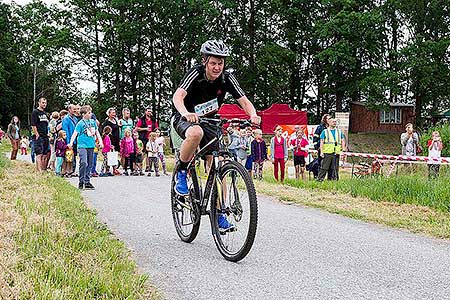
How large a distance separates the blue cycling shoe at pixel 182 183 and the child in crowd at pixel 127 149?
1061cm

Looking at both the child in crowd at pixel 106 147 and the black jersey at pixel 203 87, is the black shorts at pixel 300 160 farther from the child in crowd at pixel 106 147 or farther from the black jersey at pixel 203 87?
the black jersey at pixel 203 87

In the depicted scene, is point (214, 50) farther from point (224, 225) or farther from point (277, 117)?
point (277, 117)

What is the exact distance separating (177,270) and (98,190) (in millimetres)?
6871

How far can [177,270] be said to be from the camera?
490 centimetres

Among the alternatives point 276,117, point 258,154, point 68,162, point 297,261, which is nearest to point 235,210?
point 297,261

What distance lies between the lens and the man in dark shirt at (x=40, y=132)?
14.2 meters

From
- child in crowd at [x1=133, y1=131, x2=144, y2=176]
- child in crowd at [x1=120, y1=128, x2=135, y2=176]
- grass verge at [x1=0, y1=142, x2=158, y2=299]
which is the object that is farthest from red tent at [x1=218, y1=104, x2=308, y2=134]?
grass verge at [x1=0, y1=142, x2=158, y2=299]

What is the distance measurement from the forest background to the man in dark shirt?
34.4 m

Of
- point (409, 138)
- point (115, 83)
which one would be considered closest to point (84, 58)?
point (115, 83)

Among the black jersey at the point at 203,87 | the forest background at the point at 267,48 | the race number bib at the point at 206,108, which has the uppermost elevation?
the forest background at the point at 267,48

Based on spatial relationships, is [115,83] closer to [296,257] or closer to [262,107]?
[262,107]

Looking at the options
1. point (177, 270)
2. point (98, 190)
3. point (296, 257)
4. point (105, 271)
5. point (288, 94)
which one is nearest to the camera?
point (105, 271)

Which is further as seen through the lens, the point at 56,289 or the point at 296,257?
the point at 296,257

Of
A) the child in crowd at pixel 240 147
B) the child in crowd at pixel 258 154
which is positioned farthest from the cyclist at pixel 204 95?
the child in crowd at pixel 258 154
